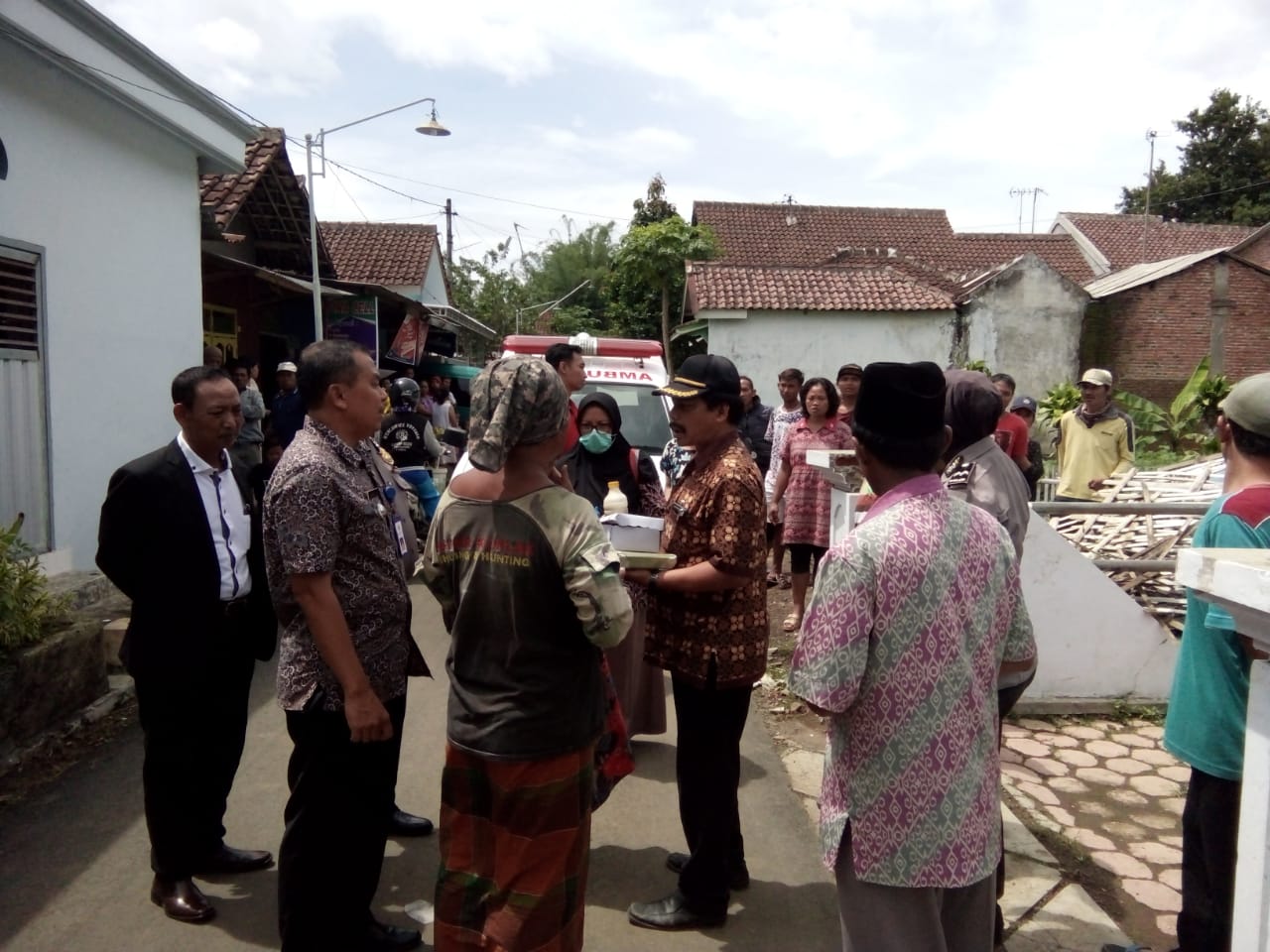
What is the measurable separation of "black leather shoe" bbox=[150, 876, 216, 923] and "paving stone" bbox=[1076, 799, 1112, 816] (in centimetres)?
347

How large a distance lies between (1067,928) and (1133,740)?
1.93 metres

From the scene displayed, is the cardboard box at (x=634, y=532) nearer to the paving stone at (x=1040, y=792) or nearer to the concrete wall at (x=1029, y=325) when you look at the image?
the paving stone at (x=1040, y=792)

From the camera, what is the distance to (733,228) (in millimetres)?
29219

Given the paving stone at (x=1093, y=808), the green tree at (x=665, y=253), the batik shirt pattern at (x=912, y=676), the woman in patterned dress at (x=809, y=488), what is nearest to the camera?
the batik shirt pattern at (x=912, y=676)

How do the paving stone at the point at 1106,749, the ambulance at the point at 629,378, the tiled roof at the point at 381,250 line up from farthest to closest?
the tiled roof at the point at 381,250 < the ambulance at the point at 629,378 < the paving stone at the point at 1106,749

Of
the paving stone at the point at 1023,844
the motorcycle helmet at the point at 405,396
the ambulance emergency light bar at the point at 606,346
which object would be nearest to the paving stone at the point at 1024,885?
the paving stone at the point at 1023,844

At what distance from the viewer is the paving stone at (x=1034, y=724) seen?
4820 mm

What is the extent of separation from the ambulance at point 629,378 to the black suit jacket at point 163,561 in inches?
168

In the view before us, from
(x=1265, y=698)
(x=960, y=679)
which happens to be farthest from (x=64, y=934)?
(x=1265, y=698)

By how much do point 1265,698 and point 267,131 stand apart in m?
12.4

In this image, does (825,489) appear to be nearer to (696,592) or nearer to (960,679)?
(696,592)

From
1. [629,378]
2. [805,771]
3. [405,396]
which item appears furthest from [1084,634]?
[405,396]

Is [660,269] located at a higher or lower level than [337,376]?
higher

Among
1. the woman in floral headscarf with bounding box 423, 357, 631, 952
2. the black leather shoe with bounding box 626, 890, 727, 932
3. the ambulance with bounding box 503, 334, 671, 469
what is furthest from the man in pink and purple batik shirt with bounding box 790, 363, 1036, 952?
the ambulance with bounding box 503, 334, 671, 469
